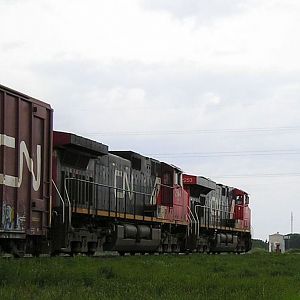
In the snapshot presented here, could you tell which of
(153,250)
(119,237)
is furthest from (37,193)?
(153,250)

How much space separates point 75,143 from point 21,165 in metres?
3.80

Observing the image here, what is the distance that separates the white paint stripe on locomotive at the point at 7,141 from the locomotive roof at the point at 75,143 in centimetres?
365

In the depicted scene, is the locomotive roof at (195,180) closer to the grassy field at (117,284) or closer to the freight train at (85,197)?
the freight train at (85,197)

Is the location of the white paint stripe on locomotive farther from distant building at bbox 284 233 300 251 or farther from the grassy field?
distant building at bbox 284 233 300 251

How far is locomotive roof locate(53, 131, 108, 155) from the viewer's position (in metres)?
16.2

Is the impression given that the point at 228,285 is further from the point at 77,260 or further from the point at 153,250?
the point at 153,250

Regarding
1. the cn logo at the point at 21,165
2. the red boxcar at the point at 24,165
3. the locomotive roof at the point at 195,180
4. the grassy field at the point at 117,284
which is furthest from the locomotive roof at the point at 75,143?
the locomotive roof at the point at 195,180

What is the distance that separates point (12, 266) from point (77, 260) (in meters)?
3.26

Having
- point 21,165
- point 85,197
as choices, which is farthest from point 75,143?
point 21,165

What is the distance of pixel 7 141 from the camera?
12289 millimetres

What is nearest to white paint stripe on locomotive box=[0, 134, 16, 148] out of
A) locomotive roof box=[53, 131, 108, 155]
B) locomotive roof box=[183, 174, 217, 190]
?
locomotive roof box=[53, 131, 108, 155]

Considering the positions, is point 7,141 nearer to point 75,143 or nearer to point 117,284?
point 75,143

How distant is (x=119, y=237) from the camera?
18.5 m

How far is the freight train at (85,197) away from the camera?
1260cm
